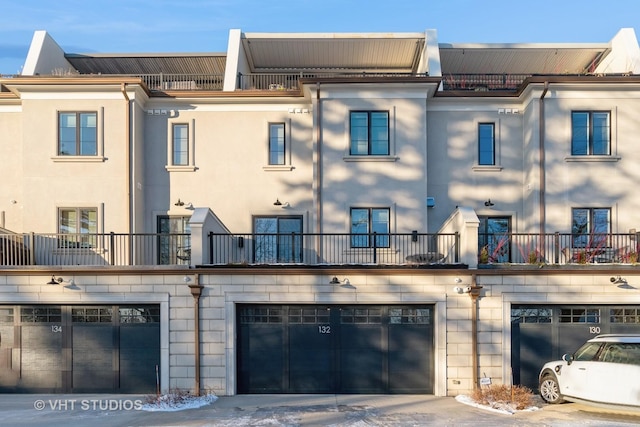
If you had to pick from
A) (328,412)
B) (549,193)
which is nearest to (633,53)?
(549,193)

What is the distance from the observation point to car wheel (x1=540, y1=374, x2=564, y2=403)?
12164 millimetres

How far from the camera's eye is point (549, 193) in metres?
16.2

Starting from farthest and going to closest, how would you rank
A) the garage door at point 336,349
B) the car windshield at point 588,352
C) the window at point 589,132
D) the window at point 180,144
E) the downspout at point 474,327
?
the window at point 180,144
the window at point 589,132
the garage door at point 336,349
the downspout at point 474,327
the car windshield at point 588,352

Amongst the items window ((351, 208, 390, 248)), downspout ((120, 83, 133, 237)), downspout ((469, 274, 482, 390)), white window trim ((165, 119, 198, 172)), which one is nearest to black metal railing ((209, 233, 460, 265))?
window ((351, 208, 390, 248))

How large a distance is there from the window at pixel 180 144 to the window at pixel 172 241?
6.16 feet

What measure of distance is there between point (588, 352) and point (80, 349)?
1207cm

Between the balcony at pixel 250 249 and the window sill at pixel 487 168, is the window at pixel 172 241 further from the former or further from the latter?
the window sill at pixel 487 168

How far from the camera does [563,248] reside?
1567cm

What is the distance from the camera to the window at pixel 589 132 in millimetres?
16344

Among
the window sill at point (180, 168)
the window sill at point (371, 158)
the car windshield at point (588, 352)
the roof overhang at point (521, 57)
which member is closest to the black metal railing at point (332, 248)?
the window sill at point (371, 158)

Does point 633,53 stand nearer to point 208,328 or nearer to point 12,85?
point 208,328
